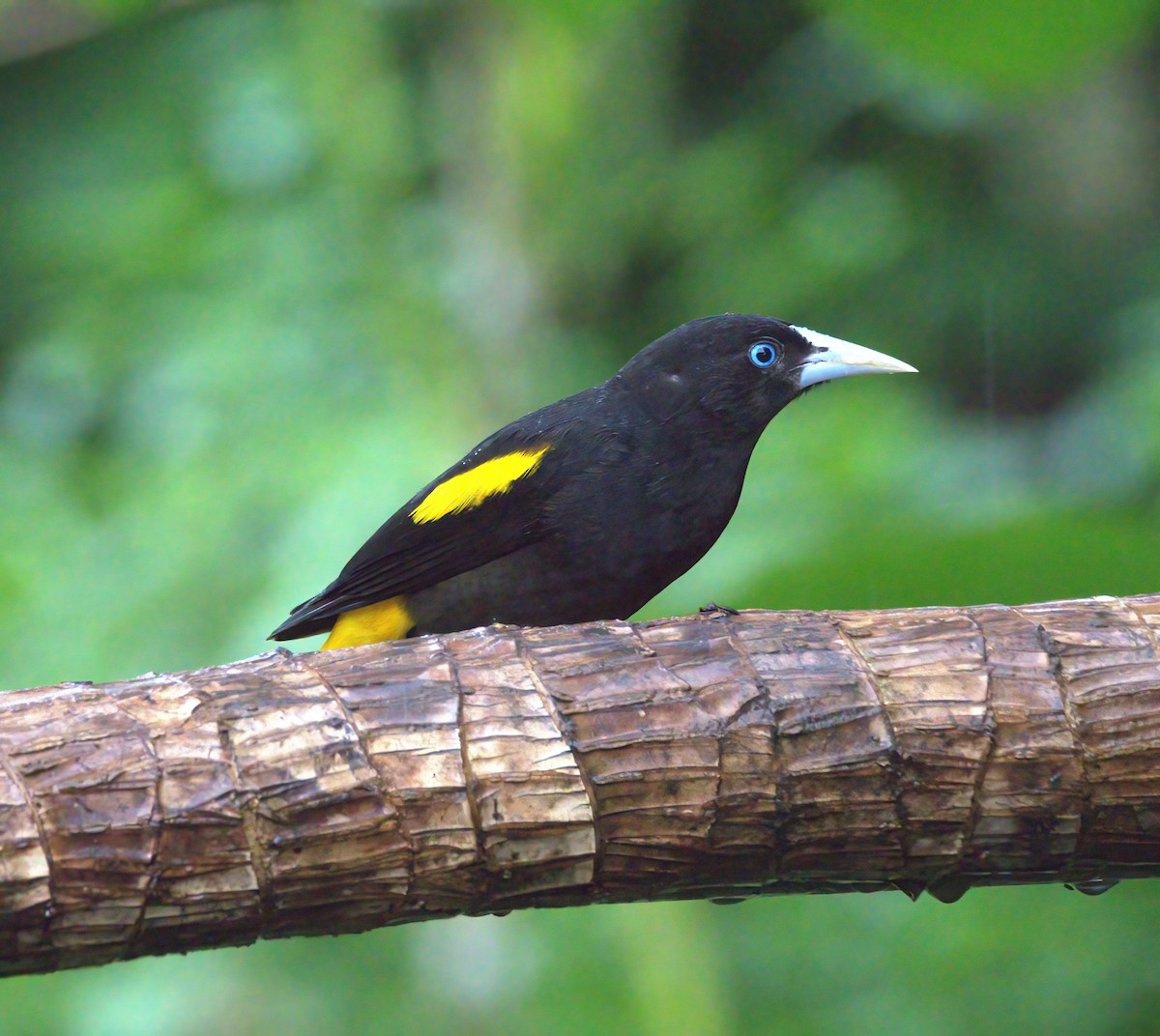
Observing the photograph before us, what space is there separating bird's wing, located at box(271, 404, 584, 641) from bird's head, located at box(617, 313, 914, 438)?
0.80 feet

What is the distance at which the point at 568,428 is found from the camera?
294cm

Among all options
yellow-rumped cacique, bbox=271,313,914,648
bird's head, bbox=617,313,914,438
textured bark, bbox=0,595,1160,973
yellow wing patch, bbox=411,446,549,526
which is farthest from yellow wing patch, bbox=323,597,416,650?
textured bark, bbox=0,595,1160,973

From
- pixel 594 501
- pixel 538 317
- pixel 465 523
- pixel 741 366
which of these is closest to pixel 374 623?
pixel 465 523

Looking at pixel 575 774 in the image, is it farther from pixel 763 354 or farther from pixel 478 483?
pixel 763 354

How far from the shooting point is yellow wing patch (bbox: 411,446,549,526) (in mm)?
2885

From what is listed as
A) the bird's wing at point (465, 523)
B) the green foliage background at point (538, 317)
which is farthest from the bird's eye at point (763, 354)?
the green foliage background at point (538, 317)

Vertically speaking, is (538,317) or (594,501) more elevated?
(538,317)

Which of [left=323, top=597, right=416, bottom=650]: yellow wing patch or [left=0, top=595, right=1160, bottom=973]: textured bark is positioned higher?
[left=323, top=597, right=416, bottom=650]: yellow wing patch

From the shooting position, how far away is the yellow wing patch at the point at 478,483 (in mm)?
2885

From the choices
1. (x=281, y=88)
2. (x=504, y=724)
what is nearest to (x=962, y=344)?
(x=281, y=88)

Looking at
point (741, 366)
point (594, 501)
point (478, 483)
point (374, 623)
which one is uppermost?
point (741, 366)

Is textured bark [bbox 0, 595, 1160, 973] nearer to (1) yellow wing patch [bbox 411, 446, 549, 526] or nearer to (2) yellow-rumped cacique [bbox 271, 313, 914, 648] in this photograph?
(2) yellow-rumped cacique [bbox 271, 313, 914, 648]

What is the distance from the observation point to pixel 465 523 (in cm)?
289

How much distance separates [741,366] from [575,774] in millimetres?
1356
